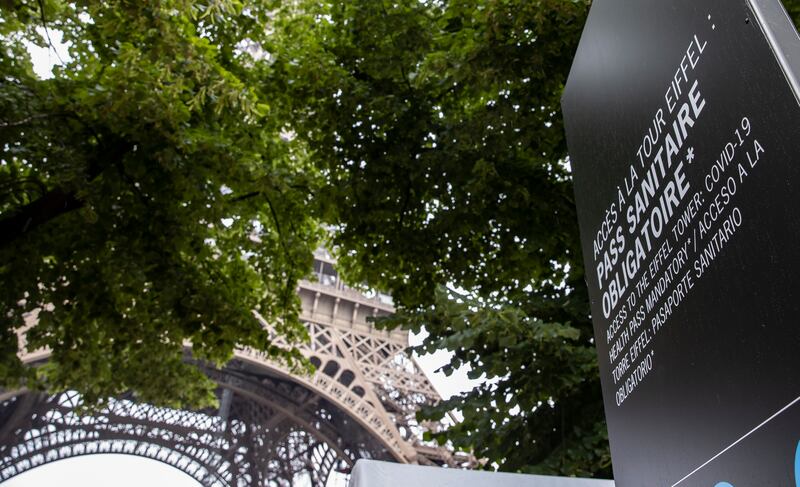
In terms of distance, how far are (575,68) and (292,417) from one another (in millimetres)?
29532

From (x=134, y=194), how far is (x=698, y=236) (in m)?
7.71

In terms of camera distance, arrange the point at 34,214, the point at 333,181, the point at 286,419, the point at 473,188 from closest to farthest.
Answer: the point at 473,188 < the point at 34,214 < the point at 333,181 < the point at 286,419

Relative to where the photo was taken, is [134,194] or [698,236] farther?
[134,194]

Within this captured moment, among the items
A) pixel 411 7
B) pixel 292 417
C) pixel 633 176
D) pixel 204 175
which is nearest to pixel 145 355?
pixel 204 175

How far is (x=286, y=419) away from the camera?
106 feet

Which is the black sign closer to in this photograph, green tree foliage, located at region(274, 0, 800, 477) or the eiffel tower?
green tree foliage, located at region(274, 0, 800, 477)

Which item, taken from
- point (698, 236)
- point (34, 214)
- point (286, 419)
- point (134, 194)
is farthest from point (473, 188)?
point (286, 419)

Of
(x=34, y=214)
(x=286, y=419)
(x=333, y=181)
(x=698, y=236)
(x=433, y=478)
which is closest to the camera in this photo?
(x=698, y=236)

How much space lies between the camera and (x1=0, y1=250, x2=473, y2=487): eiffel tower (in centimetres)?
2692

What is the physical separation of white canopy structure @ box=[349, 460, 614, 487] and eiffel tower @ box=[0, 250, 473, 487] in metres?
22.3

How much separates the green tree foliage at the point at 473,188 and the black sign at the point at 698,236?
11.7ft

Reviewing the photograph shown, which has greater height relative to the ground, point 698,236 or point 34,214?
point 34,214

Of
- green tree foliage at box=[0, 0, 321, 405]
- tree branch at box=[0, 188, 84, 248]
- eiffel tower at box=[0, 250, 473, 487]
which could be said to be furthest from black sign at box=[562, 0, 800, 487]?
eiffel tower at box=[0, 250, 473, 487]

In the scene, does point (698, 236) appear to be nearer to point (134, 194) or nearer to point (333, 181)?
point (333, 181)
